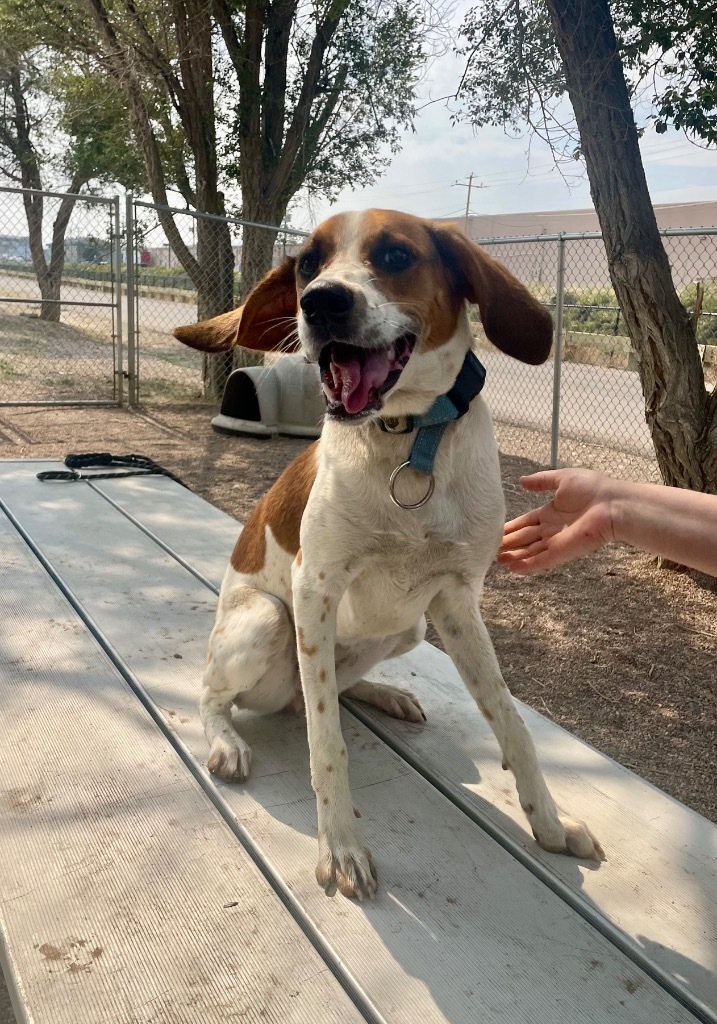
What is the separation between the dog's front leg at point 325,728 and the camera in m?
1.52

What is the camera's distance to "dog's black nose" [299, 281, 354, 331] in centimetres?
154

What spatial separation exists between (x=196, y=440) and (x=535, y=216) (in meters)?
29.2

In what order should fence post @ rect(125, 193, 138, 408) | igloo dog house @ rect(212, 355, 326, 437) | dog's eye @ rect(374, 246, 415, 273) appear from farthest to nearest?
fence post @ rect(125, 193, 138, 408), igloo dog house @ rect(212, 355, 326, 437), dog's eye @ rect(374, 246, 415, 273)

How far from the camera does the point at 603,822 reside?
1718mm

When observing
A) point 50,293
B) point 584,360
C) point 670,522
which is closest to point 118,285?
point 50,293

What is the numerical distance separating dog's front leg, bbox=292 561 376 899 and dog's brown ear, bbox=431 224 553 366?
0.66m

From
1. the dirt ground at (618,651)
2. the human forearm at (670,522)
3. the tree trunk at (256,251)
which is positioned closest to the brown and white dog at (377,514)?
the human forearm at (670,522)

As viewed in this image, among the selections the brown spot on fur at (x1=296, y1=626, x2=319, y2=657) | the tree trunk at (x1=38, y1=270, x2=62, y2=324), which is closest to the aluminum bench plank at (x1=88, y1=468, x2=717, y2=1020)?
the brown spot on fur at (x1=296, y1=626, x2=319, y2=657)

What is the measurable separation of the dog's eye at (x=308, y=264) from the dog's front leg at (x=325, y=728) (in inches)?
27.0

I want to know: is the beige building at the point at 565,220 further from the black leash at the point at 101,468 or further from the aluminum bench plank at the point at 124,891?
the aluminum bench plank at the point at 124,891

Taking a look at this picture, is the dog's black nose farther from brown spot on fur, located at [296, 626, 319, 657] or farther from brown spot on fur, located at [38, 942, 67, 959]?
brown spot on fur, located at [38, 942, 67, 959]

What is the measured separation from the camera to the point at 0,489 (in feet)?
13.1

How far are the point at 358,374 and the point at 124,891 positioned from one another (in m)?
1.05

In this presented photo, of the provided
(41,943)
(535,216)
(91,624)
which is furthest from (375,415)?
(535,216)
